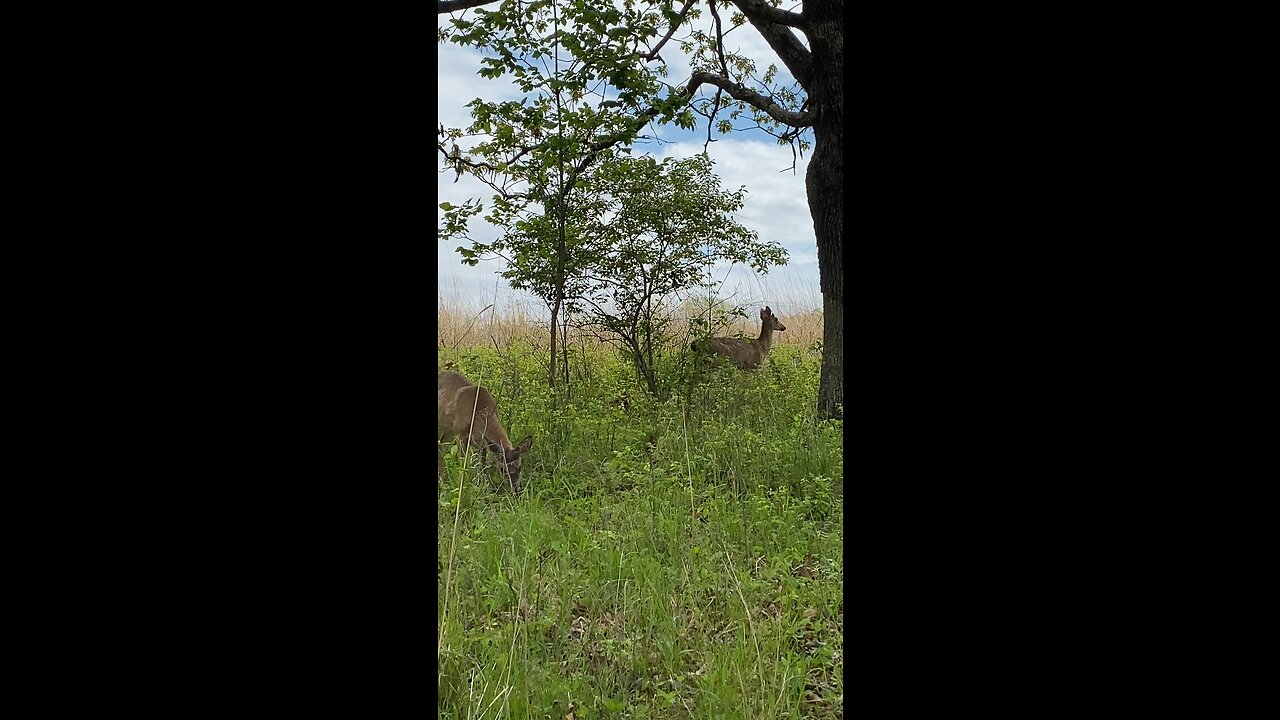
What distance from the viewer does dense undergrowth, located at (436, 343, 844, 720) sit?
2.87m

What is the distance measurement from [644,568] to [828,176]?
387 cm

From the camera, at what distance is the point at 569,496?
4.93m

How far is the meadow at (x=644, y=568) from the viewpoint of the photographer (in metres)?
2.87

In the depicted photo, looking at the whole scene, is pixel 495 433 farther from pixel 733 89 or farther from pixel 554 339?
pixel 733 89

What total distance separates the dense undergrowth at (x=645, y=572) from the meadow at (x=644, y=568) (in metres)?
0.01

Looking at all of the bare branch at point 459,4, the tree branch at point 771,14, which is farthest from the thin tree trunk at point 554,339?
the tree branch at point 771,14

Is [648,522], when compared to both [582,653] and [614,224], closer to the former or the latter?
[582,653]

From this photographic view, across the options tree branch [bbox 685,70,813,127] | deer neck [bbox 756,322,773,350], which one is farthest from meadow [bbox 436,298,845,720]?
deer neck [bbox 756,322,773,350]

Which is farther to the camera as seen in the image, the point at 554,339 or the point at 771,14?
the point at 554,339

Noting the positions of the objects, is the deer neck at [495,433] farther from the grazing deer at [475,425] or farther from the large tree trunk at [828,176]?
the large tree trunk at [828,176]

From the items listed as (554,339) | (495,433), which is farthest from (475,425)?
(554,339)

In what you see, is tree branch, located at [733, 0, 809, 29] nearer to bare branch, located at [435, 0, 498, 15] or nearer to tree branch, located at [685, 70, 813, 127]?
tree branch, located at [685, 70, 813, 127]

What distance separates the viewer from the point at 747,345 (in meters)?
9.23
